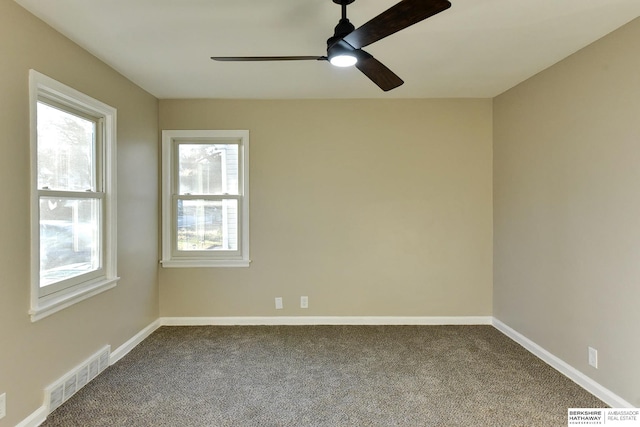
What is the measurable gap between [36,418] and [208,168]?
2.48m

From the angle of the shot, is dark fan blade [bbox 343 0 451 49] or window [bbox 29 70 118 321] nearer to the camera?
dark fan blade [bbox 343 0 451 49]

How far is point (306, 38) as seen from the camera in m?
2.26

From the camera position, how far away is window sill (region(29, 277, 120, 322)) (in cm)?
199

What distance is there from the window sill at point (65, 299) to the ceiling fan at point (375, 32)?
229 centimetres

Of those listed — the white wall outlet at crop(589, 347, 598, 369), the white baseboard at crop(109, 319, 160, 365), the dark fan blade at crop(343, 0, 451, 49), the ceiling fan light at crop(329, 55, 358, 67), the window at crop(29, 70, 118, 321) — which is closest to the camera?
the dark fan blade at crop(343, 0, 451, 49)

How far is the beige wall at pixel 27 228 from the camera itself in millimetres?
1813

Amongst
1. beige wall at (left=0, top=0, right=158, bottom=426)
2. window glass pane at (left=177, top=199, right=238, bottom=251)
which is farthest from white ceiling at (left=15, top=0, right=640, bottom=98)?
window glass pane at (left=177, top=199, right=238, bottom=251)

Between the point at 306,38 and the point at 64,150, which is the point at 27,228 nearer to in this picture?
the point at 64,150

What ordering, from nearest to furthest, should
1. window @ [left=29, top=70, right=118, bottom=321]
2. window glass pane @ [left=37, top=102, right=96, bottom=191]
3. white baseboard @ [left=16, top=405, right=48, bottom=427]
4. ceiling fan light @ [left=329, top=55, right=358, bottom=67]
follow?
ceiling fan light @ [left=329, top=55, right=358, bottom=67] → white baseboard @ [left=16, top=405, right=48, bottom=427] → window @ [left=29, top=70, right=118, bottom=321] → window glass pane @ [left=37, top=102, right=96, bottom=191]

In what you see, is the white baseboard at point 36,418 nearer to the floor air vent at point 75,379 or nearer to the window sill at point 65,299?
the floor air vent at point 75,379

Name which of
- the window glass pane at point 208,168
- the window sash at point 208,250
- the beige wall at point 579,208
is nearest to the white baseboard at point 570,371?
the beige wall at point 579,208

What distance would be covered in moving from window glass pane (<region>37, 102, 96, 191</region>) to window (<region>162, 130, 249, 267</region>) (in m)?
1.04

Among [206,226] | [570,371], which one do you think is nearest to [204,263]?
[206,226]

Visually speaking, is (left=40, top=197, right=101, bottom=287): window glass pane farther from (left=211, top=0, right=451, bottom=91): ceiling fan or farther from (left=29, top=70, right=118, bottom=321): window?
(left=211, top=0, right=451, bottom=91): ceiling fan
